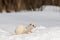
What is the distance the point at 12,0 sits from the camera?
119 inches

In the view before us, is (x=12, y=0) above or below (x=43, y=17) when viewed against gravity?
above

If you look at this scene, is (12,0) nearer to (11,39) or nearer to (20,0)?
(20,0)

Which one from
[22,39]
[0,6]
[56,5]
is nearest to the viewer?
[22,39]

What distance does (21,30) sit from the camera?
1672 millimetres

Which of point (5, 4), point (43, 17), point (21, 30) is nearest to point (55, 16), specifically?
point (43, 17)

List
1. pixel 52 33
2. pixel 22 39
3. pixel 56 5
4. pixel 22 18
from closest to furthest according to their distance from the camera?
pixel 22 39 → pixel 52 33 → pixel 22 18 → pixel 56 5

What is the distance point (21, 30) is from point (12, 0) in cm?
142

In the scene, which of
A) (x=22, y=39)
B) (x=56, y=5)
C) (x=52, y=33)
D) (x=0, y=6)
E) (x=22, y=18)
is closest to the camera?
(x=22, y=39)

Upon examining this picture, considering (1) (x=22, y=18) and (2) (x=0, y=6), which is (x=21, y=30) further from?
(2) (x=0, y=6)

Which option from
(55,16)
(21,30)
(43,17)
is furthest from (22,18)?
(21,30)

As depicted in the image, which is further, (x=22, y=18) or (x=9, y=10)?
(x=9, y=10)

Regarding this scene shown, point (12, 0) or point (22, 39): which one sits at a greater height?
point (12, 0)

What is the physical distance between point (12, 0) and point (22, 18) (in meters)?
0.61

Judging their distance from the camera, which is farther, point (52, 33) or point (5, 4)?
point (5, 4)
